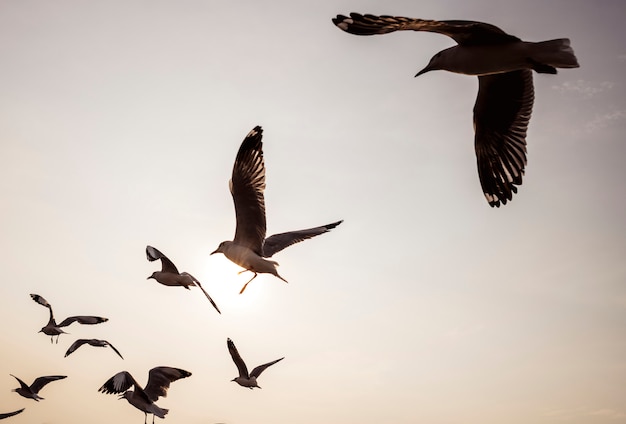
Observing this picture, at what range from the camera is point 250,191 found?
14352 millimetres

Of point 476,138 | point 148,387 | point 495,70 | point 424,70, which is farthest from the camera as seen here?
point 148,387

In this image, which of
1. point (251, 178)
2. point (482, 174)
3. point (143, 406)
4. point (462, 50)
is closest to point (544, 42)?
point (462, 50)

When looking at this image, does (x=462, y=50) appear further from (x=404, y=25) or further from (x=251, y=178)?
(x=251, y=178)

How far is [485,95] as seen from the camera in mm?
Result: 10672

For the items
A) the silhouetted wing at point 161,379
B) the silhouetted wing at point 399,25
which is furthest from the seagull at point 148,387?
the silhouetted wing at point 399,25

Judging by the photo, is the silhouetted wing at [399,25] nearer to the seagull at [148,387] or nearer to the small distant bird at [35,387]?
the seagull at [148,387]

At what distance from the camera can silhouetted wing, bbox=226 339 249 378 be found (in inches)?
749

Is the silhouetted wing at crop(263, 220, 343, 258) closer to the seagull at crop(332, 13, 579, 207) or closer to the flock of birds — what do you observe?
the flock of birds

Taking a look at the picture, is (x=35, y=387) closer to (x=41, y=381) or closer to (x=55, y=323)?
(x=41, y=381)

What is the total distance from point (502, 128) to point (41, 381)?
18027 mm

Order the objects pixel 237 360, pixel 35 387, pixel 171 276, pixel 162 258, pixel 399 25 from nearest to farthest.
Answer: pixel 399 25 → pixel 162 258 → pixel 171 276 → pixel 237 360 → pixel 35 387

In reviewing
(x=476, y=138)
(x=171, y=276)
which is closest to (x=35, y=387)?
(x=171, y=276)

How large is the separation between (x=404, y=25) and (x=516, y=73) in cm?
321

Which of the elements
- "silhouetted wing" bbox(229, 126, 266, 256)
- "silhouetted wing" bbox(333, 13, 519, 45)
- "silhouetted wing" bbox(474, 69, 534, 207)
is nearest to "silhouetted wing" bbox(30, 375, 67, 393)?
"silhouetted wing" bbox(229, 126, 266, 256)
